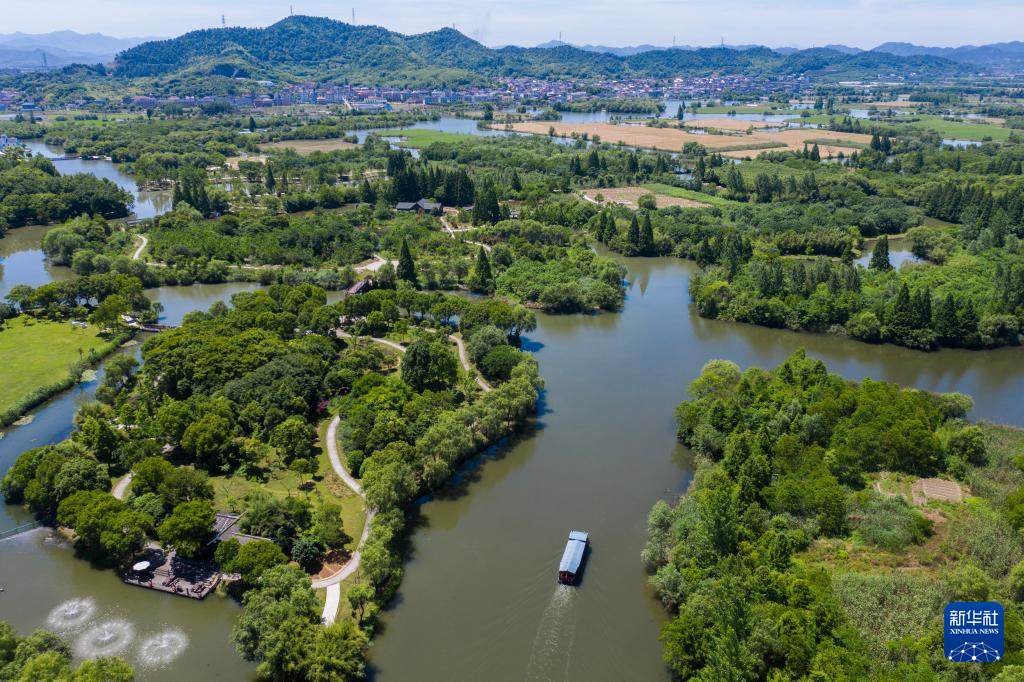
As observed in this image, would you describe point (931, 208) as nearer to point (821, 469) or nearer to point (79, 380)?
point (821, 469)

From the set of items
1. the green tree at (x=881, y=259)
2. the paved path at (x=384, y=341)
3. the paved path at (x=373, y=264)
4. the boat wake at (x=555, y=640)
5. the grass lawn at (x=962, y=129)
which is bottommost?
the boat wake at (x=555, y=640)

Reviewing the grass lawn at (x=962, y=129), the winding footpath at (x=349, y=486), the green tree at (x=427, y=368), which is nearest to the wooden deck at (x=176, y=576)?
the winding footpath at (x=349, y=486)

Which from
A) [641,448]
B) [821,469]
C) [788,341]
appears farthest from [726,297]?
[821,469]

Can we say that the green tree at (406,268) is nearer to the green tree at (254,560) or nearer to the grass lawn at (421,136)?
the green tree at (254,560)

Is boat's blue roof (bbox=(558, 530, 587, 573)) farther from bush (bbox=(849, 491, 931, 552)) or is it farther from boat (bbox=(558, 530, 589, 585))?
bush (bbox=(849, 491, 931, 552))

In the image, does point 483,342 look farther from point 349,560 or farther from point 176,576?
point 176,576

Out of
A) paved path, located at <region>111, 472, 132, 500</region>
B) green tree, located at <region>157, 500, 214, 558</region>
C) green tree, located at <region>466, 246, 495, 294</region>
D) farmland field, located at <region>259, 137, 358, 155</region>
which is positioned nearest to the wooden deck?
green tree, located at <region>157, 500, 214, 558</region>

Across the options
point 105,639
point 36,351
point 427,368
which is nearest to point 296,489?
point 105,639
